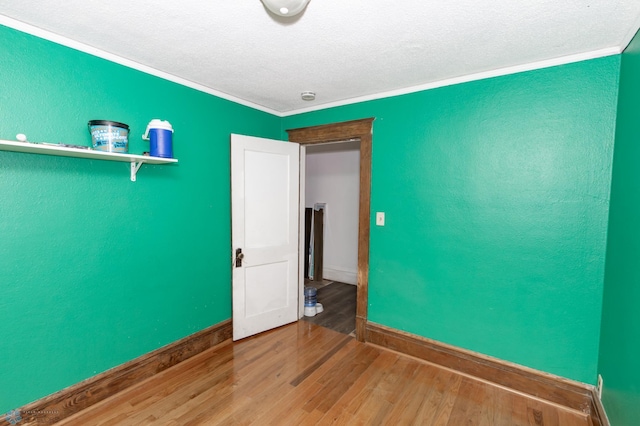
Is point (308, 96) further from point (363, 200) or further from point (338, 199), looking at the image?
point (338, 199)

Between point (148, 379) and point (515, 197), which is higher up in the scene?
point (515, 197)

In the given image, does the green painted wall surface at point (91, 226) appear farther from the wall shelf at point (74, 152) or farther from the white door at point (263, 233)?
the white door at point (263, 233)

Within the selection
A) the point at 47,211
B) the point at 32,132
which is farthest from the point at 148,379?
the point at 32,132

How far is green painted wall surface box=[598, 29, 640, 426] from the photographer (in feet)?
4.63

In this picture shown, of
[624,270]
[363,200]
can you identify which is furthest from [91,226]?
[624,270]

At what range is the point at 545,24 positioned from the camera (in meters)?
1.57

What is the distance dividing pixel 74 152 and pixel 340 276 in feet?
13.0

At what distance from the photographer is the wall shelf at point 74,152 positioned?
1.49 m

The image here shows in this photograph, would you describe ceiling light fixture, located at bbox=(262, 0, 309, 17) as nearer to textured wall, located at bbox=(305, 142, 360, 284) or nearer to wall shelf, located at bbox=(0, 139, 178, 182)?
wall shelf, located at bbox=(0, 139, 178, 182)

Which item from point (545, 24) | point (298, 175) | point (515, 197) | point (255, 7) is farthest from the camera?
point (298, 175)

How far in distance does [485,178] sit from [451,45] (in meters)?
1.01

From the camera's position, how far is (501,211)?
218 cm

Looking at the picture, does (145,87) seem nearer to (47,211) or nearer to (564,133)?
(47,211)

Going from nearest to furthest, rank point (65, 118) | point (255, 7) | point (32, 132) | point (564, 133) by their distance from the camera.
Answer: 1. point (255, 7)
2. point (32, 132)
3. point (65, 118)
4. point (564, 133)
